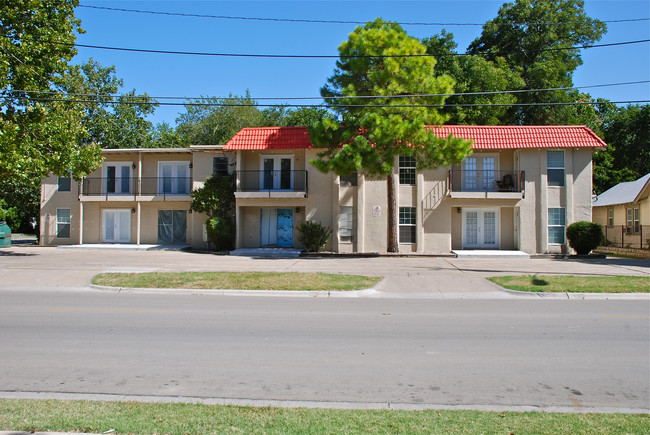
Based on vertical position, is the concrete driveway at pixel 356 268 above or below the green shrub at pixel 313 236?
below

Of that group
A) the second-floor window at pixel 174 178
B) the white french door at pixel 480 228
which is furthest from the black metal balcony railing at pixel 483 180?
the second-floor window at pixel 174 178

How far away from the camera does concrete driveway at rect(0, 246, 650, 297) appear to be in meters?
14.5

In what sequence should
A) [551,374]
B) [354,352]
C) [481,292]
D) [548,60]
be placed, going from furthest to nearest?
[548,60], [481,292], [354,352], [551,374]

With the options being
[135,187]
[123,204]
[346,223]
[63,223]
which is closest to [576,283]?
[346,223]

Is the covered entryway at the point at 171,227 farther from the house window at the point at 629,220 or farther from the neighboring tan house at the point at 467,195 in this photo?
the house window at the point at 629,220

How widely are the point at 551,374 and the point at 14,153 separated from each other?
2035cm

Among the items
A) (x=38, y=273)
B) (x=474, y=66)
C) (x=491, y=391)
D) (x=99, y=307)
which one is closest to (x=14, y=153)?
(x=38, y=273)

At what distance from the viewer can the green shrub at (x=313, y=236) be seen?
23750 mm

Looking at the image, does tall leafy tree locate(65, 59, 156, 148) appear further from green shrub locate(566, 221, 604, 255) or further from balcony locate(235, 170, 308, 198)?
green shrub locate(566, 221, 604, 255)

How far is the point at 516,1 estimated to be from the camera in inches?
1606

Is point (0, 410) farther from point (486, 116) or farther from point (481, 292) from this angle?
point (486, 116)

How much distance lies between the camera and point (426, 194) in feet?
81.5

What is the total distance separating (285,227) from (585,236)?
14.7m

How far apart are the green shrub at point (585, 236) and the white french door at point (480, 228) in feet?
11.7
